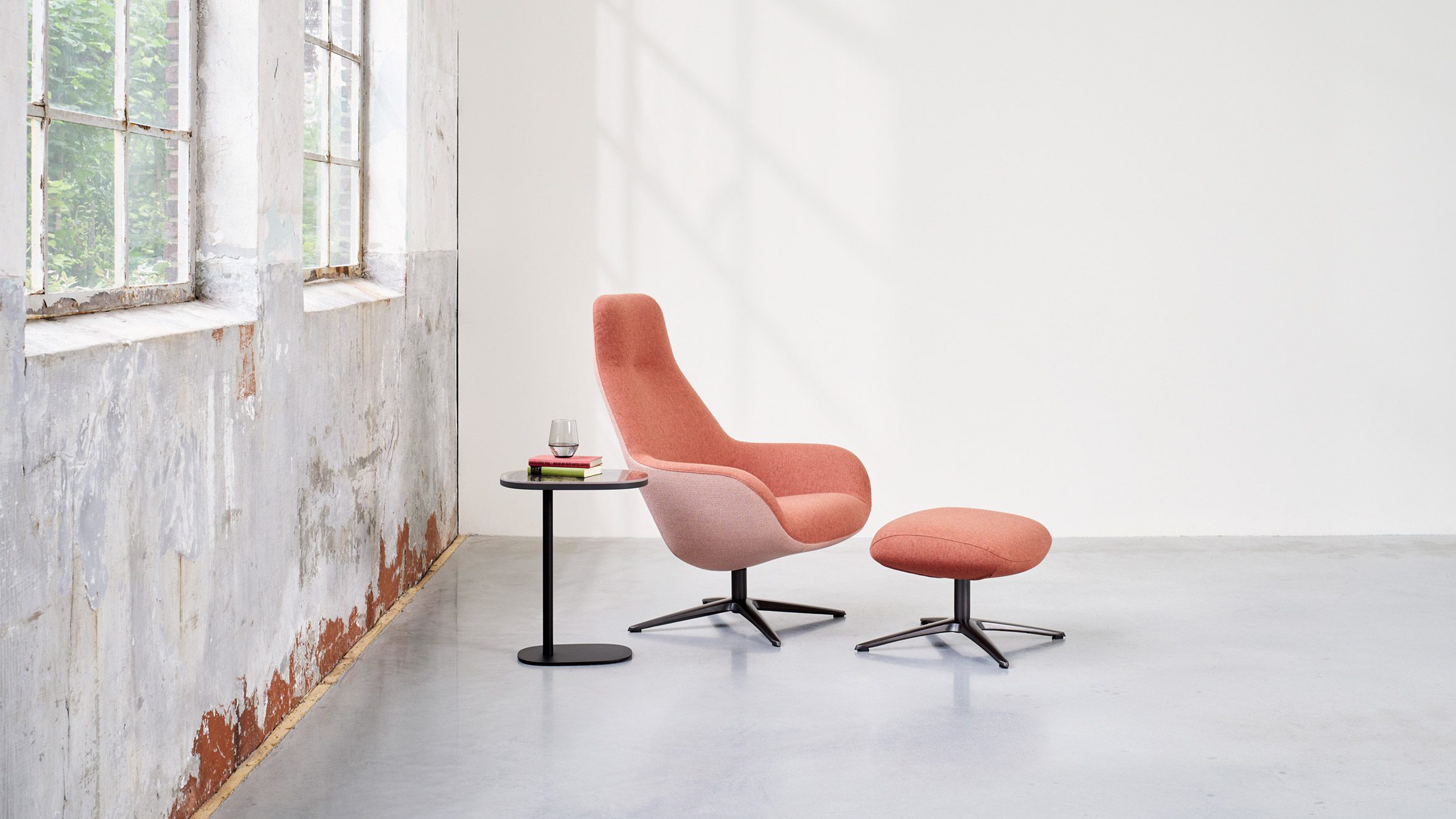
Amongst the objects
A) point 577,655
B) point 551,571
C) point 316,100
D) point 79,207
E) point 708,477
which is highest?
point 316,100

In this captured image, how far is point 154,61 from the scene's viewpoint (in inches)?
108

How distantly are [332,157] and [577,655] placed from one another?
176cm

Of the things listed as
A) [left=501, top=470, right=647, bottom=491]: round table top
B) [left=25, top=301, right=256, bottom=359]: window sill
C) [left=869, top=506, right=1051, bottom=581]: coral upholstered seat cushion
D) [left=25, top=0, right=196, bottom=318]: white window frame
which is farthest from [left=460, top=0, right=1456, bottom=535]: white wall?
[left=25, top=301, right=256, bottom=359]: window sill

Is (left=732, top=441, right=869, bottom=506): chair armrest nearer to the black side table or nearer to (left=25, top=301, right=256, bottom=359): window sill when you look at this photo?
the black side table

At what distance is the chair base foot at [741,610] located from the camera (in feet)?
13.3

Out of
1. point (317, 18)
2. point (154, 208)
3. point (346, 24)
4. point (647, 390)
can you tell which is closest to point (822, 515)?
point (647, 390)

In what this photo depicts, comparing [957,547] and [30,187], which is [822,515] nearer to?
[957,547]

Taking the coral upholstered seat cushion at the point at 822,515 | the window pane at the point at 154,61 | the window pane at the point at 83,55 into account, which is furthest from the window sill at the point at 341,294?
the coral upholstered seat cushion at the point at 822,515

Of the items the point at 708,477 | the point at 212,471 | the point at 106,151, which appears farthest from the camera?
the point at 708,477

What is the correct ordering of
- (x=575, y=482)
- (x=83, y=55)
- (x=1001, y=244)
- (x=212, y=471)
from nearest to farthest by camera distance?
(x=83, y=55)
(x=212, y=471)
(x=575, y=482)
(x=1001, y=244)

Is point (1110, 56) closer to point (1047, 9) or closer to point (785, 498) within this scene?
point (1047, 9)

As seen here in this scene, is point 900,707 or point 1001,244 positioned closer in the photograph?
point 900,707

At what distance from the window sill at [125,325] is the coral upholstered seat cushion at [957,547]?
1.83m

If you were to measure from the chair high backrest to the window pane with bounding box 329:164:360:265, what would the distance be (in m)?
0.87
